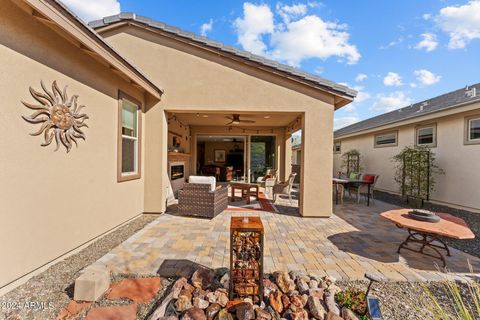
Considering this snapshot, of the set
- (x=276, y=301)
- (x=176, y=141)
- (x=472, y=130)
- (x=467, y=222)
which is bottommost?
(x=467, y=222)

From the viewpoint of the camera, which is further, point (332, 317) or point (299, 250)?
point (299, 250)

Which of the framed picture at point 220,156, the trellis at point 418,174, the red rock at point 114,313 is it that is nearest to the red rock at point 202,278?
the red rock at point 114,313

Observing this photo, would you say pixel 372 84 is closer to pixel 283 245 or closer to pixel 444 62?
pixel 444 62

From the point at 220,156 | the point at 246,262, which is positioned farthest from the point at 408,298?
the point at 220,156

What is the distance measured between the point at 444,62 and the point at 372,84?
267 centimetres

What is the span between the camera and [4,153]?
243cm

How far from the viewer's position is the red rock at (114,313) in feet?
6.99

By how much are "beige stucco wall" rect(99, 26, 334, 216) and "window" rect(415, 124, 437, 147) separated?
19.3 feet

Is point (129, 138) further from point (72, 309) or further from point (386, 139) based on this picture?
point (386, 139)

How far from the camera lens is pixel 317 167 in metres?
5.85

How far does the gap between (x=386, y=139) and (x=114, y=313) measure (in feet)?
43.5

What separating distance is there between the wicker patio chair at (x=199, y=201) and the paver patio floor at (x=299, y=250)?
250mm

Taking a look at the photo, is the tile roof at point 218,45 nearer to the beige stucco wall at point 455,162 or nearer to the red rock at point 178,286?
the beige stucco wall at point 455,162

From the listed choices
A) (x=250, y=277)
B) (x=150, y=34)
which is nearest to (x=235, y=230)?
(x=250, y=277)
